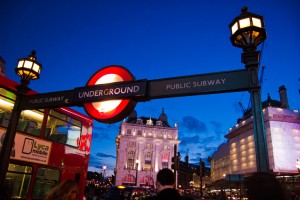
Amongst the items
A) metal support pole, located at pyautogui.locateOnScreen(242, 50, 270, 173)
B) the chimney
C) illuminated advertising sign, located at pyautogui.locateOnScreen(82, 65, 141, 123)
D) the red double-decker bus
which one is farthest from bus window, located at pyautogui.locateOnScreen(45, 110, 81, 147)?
the chimney

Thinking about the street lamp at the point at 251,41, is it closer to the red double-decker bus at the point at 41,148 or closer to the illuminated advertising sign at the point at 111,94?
the illuminated advertising sign at the point at 111,94

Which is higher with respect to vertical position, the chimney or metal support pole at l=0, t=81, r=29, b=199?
the chimney

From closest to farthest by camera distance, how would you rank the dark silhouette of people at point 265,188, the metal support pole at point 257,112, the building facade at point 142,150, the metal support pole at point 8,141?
the dark silhouette of people at point 265,188
the metal support pole at point 257,112
the metal support pole at point 8,141
the building facade at point 142,150

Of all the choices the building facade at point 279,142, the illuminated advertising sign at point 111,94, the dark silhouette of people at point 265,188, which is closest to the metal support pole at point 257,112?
the dark silhouette of people at point 265,188

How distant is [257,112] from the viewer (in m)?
3.60

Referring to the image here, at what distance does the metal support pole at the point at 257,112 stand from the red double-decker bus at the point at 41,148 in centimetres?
734

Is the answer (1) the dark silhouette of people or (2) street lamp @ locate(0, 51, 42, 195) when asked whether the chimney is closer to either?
(2) street lamp @ locate(0, 51, 42, 195)

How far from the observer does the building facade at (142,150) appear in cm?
7300

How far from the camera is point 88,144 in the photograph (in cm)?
1145

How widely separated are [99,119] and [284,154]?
51579mm

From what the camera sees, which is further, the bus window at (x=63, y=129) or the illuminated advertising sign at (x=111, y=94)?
the bus window at (x=63, y=129)

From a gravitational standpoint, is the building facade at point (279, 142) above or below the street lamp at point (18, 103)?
above

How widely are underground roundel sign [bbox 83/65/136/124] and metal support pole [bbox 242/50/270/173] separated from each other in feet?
6.39

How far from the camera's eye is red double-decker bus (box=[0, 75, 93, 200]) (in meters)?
8.12
